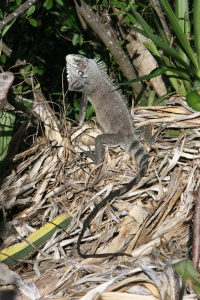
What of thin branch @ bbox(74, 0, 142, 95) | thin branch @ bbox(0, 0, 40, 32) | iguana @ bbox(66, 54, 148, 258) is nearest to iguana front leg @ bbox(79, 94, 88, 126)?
iguana @ bbox(66, 54, 148, 258)

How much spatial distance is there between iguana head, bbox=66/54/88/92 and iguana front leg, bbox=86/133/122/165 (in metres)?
0.69

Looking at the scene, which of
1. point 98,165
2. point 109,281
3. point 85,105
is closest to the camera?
point 109,281

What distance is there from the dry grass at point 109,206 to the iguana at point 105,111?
0.20 feet

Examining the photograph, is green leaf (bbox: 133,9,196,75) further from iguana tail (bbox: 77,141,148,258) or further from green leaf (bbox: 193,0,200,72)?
iguana tail (bbox: 77,141,148,258)

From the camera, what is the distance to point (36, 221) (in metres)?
4.04

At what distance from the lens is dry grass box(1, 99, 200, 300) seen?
3330 mm

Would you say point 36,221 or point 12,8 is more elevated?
point 12,8

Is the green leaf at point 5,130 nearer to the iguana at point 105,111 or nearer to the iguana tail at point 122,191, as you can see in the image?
the iguana at point 105,111

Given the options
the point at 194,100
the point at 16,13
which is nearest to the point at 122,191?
the point at 194,100

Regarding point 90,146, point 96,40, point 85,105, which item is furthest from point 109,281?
point 96,40

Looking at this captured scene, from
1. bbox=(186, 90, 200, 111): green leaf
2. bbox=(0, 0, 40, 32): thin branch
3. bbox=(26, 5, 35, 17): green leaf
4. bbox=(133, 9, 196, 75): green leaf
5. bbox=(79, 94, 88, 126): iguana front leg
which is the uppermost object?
bbox=(0, 0, 40, 32): thin branch

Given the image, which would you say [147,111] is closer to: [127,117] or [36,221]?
[127,117]

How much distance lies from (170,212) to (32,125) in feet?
4.09

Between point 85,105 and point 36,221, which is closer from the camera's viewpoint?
point 36,221
